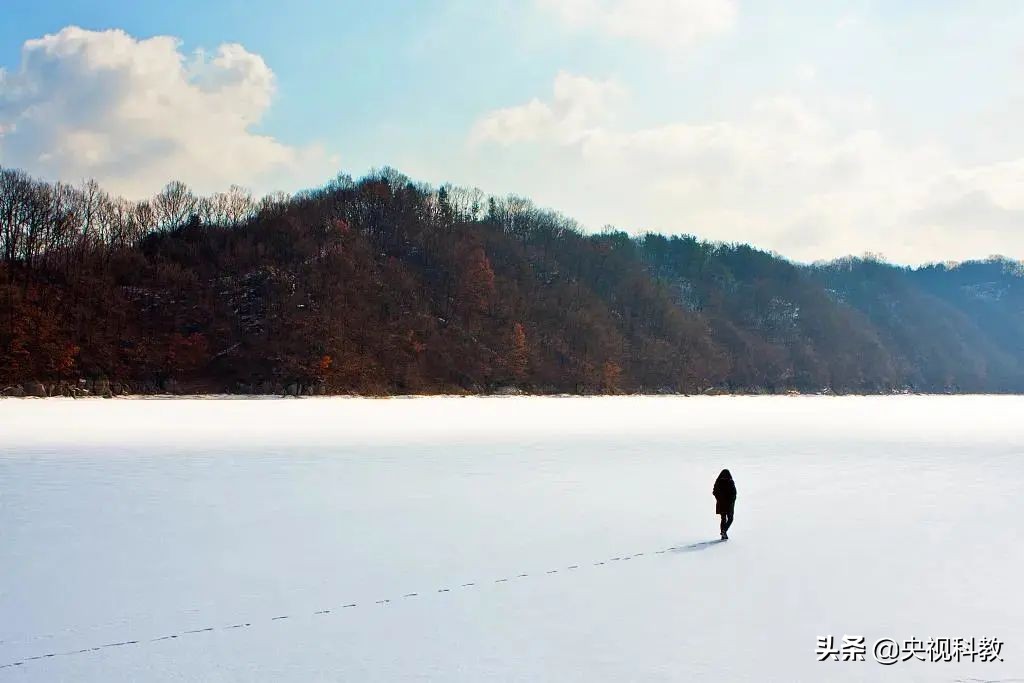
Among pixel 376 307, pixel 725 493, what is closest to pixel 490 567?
pixel 725 493

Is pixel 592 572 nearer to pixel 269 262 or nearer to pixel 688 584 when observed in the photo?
pixel 688 584

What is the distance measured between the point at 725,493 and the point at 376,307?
80372mm

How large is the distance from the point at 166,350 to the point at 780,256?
124232mm

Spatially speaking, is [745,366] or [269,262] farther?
[745,366]

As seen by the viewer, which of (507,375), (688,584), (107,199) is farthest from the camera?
(507,375)

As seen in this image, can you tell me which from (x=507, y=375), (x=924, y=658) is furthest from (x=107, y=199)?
(x=924, y=658)

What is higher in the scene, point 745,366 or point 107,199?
point 107,199

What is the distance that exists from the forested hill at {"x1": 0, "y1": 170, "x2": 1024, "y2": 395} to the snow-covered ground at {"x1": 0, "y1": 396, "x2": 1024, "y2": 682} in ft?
163

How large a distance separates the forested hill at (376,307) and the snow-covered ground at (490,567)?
49783 millimetres

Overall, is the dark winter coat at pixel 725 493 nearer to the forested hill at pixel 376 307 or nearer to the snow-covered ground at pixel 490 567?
the snow-covered ground at pixel 490 567

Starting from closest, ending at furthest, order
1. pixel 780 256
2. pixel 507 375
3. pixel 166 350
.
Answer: pixel 166 350 → pixel 507 375 → pixel 780 256

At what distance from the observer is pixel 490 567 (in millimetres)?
9188

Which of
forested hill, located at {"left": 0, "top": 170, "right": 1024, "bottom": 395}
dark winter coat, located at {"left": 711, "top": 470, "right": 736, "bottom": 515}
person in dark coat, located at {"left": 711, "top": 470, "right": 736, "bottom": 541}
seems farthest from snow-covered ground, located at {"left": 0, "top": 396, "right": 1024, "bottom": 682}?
forested hill, located at {"left": 0, "top": 170, "right": 1024, "bottom": 395}

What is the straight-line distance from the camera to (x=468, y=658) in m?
6.30
